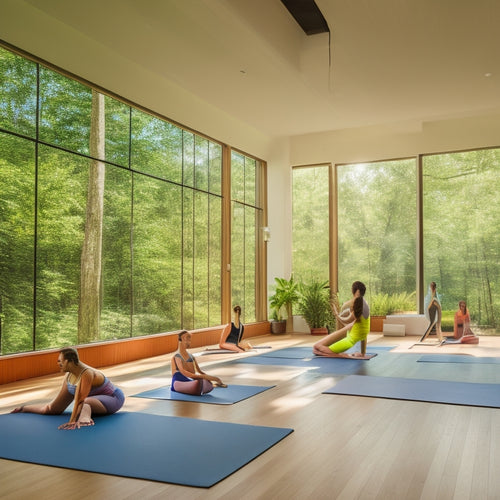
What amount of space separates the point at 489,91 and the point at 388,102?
1.77m

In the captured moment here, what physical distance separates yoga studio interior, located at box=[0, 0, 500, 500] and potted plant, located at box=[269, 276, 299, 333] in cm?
7

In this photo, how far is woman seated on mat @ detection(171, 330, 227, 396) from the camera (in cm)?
550

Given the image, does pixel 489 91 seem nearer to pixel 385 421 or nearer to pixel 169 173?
pixel 385 421

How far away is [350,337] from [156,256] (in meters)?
8.23

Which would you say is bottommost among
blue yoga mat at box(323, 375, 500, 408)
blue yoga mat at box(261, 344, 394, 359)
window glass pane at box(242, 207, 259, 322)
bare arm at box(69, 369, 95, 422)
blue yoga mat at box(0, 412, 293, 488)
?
blue yoga mat at box(261, 344, 394, 359)

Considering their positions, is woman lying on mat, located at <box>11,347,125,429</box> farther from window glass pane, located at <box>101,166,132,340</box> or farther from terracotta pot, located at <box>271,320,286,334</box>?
window glass pane, located at <box>101,166,132,340</box>

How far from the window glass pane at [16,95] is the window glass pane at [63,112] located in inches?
20.2

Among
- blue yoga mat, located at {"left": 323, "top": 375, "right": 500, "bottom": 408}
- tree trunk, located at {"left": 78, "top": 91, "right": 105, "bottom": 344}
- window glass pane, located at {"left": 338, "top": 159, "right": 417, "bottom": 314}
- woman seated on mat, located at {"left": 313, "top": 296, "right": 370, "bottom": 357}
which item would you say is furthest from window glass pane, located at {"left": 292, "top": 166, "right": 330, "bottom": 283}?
blue yoga mat, located at {"left": 323, "top": 375, "right": 500, "bottom": 408}

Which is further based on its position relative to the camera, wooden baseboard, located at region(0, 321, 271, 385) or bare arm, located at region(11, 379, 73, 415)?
wooden baseboard, located at region(0, 321, 271, 385)

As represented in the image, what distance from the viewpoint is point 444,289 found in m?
12.7

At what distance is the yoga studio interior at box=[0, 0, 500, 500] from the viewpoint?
3752 mm

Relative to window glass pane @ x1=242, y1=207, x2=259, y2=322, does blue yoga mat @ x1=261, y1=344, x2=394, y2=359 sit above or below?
below

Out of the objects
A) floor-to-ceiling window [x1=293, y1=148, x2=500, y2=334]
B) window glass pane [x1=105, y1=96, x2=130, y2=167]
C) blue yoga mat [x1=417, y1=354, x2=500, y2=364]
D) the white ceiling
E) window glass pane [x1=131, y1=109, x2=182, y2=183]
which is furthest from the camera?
window glass pane [x1=131, y1=109, x2=182, y2=183]

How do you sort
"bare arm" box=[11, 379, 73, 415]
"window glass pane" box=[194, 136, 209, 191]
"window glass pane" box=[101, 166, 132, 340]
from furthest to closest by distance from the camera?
"window glass pane" box=[101, 166, 132, 340]
"window glass pane" box=[194, 136, 209, 191]
"bare arm" box=[11, 379, 73, 415]
